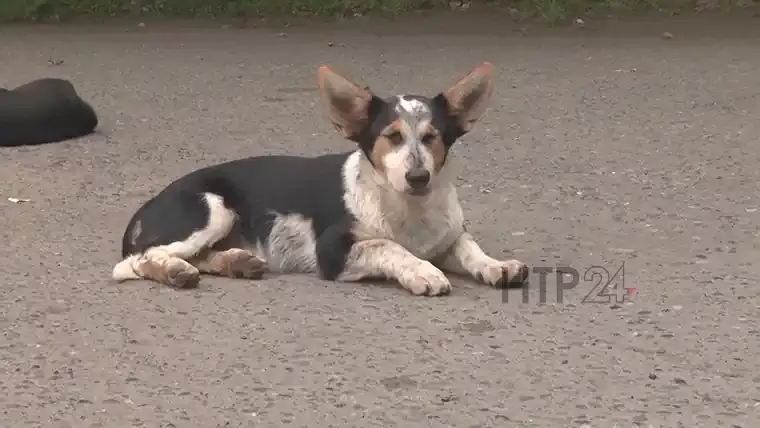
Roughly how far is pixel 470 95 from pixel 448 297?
0.80 metres

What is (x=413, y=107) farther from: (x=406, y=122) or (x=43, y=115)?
(x=43, y=115)

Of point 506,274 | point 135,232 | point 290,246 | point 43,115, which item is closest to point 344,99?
point 290,246

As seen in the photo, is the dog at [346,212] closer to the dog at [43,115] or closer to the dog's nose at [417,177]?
the dog's nose at [417,177]

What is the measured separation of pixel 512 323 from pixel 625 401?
2.56 feet

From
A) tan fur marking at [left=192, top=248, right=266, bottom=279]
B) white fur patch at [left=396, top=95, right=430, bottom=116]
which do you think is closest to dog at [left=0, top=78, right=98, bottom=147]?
tan fur marking at [left=192, top=248, right=266, bottom=279]

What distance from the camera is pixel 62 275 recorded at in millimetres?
5164

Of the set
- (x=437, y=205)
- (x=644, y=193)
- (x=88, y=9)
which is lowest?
(x=88, y=9)

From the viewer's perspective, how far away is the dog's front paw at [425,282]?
4.71 meters

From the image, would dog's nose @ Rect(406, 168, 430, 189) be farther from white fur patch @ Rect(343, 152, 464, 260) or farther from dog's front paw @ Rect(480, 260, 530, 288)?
dog's front paw @ Rect(480, 260, 530, 288)

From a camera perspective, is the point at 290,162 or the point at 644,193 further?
the point at 644,193

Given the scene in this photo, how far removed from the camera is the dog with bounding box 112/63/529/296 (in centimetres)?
481

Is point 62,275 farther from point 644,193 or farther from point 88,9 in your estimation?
point 88,9

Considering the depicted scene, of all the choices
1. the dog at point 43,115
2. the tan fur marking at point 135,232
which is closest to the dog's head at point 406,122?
the tan fur marking at point 135,232

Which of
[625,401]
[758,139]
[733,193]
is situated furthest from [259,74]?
[625,401]
